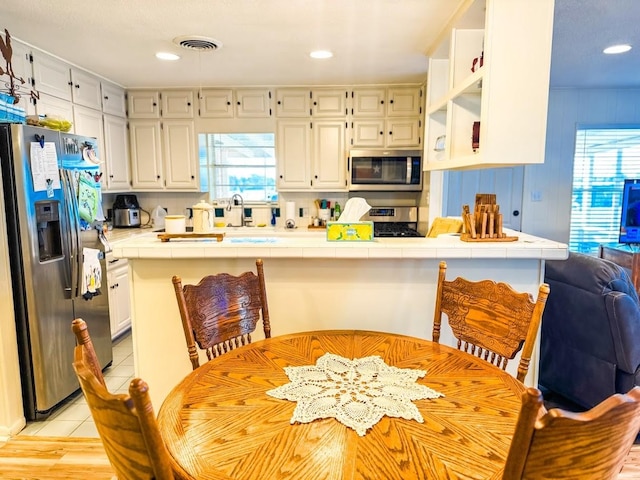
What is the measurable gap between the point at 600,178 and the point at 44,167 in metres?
5.14

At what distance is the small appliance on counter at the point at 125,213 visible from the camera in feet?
13.8

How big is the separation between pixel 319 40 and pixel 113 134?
2339 mm

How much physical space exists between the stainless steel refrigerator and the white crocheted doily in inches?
69.6

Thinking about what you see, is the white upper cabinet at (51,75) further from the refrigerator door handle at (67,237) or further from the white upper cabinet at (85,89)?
the refrigerator door handle at (67,237)

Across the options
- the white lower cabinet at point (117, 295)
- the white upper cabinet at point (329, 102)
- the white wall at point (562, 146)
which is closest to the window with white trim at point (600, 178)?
the white wall at point (562, 146)

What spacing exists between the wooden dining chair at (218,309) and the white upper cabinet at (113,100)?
3.09m

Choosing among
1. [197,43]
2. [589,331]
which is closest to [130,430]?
[589,331]

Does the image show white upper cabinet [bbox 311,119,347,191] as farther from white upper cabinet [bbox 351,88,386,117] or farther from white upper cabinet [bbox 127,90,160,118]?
white upper cabinet [bbox 127,90,160,118]

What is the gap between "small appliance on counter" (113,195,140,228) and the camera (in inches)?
165

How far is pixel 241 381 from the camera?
121 centimetres

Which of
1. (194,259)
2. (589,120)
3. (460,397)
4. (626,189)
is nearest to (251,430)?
(460,397)

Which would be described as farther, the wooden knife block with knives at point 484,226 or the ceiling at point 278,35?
the ceiling at point 278,35

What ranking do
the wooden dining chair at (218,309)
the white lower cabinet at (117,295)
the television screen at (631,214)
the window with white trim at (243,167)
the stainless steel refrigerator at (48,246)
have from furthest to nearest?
the window with white trim at (243,167) → the television screen at (631,214) → the white lower cabinet at (117,295) → the stainless steel refrigerator at (48,246) → the wooden dining chair at (218,309)

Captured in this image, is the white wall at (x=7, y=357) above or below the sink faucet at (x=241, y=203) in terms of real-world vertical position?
below
